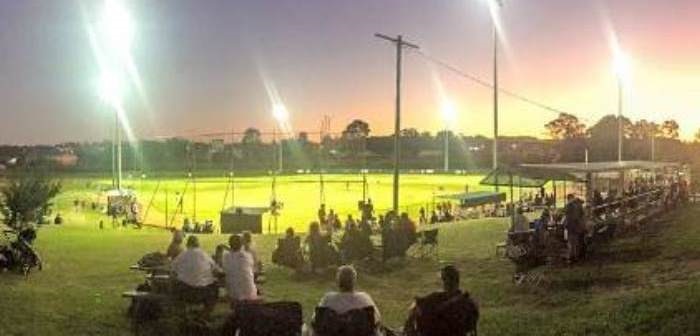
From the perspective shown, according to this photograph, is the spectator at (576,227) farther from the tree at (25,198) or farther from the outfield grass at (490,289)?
the tree at (25,198)

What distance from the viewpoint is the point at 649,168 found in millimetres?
39625

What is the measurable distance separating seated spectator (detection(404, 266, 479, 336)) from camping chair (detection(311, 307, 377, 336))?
520 millimetres

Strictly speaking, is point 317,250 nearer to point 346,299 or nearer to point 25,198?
point 346,299

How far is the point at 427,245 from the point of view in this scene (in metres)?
28.2

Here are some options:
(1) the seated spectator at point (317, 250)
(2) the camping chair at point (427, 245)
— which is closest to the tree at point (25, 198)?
(1) the seated spectator at point (317, 250)

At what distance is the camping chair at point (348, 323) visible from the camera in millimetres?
9133

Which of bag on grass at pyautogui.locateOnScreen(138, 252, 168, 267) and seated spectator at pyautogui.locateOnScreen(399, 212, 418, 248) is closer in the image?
bag on grass at pyautogui.locateOnScreen(138, 252, 168, 267)

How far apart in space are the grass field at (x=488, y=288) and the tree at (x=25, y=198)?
142 centimetres

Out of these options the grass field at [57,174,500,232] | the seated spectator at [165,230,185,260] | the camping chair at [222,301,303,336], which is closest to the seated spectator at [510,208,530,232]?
the seated spectator at [165,230,185,260]

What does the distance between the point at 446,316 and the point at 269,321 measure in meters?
1.98

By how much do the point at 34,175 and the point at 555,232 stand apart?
1895cm

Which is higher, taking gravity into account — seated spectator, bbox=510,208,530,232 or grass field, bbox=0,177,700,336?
seated spectator, bbox=510,208,530,232

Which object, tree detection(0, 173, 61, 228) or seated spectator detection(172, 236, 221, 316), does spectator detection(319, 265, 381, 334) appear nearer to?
seated spectator detection(172, 236, 221, 316)

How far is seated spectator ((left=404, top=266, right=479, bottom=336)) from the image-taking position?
9.23m
